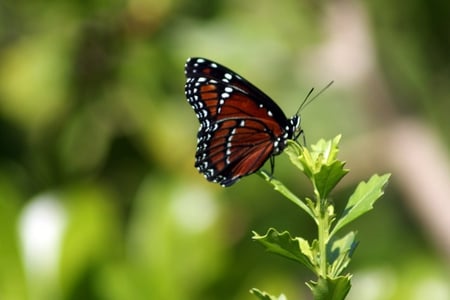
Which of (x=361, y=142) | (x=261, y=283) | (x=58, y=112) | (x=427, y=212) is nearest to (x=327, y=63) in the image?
(x=361, y=142)

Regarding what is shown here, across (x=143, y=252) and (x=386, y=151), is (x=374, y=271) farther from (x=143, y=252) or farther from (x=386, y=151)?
(x=386, y=151)

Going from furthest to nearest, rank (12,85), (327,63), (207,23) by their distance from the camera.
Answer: (327,63), (207,23), (12,85)

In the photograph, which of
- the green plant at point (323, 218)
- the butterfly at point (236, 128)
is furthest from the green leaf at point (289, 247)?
the butterfly at point (236, 128)

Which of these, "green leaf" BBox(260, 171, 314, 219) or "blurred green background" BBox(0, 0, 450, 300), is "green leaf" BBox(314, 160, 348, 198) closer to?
"green leaf" BBox(260, 171, 314, 219)

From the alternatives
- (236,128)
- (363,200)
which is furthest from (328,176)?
(236,128)

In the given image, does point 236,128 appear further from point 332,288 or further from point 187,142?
point 187,142
